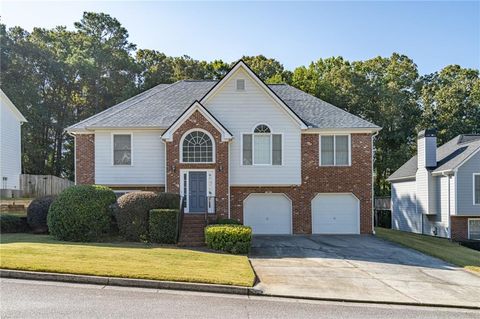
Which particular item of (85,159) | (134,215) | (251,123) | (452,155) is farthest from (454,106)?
A: (134,215)

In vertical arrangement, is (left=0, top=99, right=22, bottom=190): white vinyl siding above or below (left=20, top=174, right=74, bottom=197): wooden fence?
above

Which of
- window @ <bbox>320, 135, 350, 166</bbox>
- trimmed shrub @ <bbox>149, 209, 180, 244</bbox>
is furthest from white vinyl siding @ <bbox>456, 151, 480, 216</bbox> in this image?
trimmed shrub @ <bbox>149, 209, 180, 244</bbox>

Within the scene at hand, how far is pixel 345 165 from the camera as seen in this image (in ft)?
79.0

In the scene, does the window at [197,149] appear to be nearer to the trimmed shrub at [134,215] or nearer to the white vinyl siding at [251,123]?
the white vinyl siding at [251,123]

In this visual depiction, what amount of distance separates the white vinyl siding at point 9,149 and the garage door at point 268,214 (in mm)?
18130

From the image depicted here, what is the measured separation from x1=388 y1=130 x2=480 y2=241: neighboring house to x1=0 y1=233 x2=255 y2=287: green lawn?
15457 mm

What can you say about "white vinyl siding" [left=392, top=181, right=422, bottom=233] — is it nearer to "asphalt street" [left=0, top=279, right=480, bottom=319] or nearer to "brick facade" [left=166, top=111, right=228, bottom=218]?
"brick facade" [left=166, top=111, right=228, bottom=218]

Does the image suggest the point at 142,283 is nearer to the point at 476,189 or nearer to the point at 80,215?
the point at 80,215

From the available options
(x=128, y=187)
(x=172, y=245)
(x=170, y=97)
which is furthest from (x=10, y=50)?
(x=172, y=245)

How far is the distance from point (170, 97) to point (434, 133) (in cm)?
1614

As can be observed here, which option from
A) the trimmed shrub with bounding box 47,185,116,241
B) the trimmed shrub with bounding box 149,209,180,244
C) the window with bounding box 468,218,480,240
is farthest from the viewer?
the window with bounding box 468,218,480,240

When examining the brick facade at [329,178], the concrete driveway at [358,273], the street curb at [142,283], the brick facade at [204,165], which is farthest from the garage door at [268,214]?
the street curb at [142,283]

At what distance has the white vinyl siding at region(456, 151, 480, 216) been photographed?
25.9 metres

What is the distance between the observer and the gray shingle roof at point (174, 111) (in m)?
23.8
